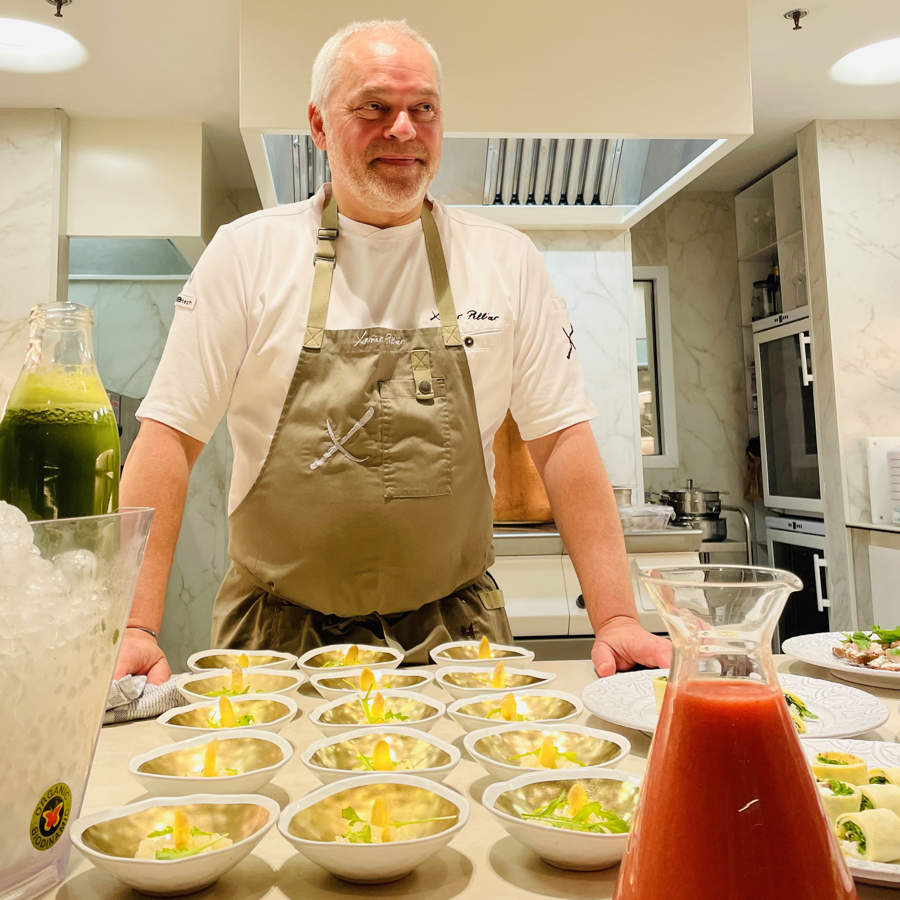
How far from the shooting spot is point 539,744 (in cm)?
71

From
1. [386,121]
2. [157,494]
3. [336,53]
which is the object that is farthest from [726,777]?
[336,53]

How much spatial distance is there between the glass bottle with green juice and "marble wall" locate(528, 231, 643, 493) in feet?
11.2

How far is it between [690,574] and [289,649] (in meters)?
1.04

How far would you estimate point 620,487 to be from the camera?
3752mm

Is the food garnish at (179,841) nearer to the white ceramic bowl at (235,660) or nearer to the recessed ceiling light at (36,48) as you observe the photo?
the white ceramic bowl at (235,660)

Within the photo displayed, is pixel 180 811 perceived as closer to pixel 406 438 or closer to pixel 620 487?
pixel 406 438

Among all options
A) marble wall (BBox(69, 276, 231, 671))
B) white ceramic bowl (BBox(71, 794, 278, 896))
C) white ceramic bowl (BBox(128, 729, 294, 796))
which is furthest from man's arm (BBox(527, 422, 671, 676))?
marble wall (BBox(69, 276, 231, 671))

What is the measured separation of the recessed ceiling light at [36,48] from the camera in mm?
2953

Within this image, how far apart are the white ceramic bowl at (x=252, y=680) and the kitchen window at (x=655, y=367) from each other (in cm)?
404

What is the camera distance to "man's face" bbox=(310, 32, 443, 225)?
4.66 feet

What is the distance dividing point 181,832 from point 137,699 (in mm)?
439

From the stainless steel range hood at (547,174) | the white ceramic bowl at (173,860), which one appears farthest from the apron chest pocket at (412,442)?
the stainless steel range hood at (547,174)

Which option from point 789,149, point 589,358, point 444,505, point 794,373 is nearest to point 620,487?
point 589,358

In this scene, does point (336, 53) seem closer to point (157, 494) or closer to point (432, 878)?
point (157, 494)
